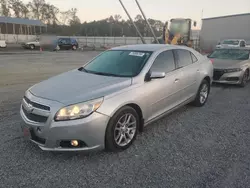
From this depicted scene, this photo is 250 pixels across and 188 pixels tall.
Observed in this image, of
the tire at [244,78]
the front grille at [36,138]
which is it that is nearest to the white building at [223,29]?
the tire at [244,78]

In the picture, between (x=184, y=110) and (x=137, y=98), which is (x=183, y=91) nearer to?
(x=184, y=110)

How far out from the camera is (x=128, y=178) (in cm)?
284

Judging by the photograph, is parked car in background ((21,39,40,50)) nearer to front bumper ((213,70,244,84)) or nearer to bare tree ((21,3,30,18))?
front bumper ((213,70,244,84))

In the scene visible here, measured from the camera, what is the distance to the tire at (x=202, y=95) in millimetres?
5521

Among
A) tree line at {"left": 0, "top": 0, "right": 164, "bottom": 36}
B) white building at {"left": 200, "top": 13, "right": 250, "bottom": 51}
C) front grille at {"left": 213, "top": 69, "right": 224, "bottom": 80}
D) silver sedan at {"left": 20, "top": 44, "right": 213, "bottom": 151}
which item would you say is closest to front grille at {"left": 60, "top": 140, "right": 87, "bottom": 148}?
silver sedan at {"left": 20, "top": 44, "right": 213, "bottom": 151}

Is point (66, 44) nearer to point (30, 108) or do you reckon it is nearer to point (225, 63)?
point (225, 63)

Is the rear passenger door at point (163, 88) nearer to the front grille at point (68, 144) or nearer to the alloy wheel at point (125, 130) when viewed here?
the alloy wheel at point (125, 130)

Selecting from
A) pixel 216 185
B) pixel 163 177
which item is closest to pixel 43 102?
pixel 163 177

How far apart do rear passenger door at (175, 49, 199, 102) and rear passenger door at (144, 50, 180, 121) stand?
216 mm

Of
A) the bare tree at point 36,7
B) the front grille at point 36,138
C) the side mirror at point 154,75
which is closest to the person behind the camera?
the front grille at point 36,138

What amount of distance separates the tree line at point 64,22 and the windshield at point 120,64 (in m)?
46.4

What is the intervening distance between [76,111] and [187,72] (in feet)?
9.32

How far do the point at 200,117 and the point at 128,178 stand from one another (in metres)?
2.74

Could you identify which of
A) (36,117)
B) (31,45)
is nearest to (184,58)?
(36,117)
